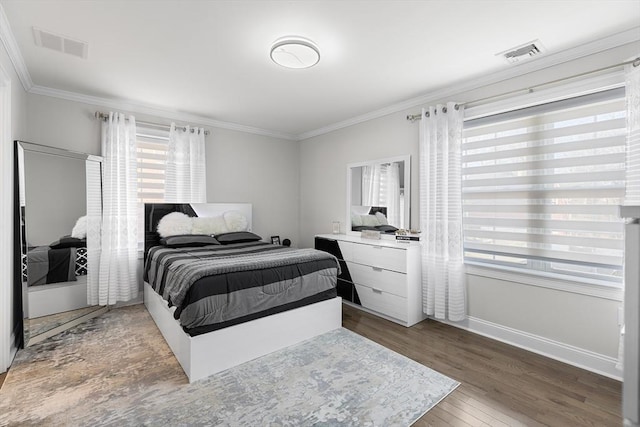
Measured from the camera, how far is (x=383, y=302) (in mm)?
3533

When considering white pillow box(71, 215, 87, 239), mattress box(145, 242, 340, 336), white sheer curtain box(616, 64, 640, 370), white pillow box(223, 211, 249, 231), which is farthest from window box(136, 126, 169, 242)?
white sheer curtain box(616, 64, 640, 370)

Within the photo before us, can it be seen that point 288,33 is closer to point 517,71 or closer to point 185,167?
point 517,71

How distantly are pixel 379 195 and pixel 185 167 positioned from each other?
2.73 meters

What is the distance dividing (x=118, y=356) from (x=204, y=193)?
7.71 feet

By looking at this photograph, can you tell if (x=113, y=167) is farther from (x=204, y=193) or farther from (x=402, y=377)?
(x=402, y=377)

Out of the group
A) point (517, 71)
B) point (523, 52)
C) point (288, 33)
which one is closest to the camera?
point (288, 33)

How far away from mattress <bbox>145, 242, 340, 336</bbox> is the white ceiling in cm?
181

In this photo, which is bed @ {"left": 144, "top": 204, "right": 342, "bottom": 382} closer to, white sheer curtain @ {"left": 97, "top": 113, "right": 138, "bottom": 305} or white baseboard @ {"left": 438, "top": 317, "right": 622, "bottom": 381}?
white sheer curtain @ {"left": 97, "top": 113, "right": 138, "bottom": 305}

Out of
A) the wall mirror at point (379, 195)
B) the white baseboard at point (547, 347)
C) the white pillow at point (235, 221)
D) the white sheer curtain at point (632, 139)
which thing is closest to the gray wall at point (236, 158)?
the white pillow at point (235, 221)

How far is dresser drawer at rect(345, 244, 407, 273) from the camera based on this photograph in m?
3.35

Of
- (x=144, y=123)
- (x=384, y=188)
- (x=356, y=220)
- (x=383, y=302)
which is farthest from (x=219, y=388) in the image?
(x=144, y=123)

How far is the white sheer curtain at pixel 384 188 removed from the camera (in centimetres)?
389

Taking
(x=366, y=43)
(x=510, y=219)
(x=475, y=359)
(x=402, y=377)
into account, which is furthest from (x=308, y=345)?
(x=366, y=43)

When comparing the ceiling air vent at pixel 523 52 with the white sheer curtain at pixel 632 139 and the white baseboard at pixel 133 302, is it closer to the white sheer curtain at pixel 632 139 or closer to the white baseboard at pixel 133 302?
the white sheer curtain at pixel 632 139
